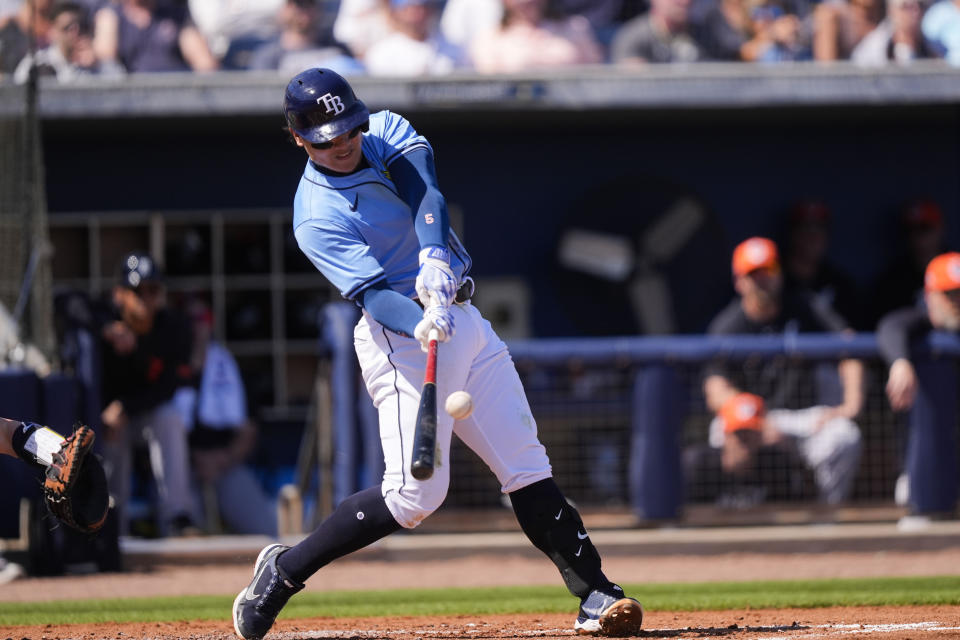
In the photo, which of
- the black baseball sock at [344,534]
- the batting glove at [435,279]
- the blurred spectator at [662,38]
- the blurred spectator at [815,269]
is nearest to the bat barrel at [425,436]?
the batting glove at [435,279]

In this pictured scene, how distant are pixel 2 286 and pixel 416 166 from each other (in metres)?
4.52

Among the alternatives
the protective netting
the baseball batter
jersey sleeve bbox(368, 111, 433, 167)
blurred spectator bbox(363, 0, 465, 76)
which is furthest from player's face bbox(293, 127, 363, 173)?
blurred spectator bbox(363, 0, 465, 76)

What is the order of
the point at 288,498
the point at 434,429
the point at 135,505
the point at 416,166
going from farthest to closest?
the point at 135,505 → the point at 288,498 → the point at 416,166 → the point at 434,429

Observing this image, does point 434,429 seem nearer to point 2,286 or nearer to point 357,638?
point 357,638

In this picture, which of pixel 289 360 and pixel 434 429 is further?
pixel 289 360

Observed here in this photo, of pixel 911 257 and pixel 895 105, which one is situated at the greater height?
pixel 895 105

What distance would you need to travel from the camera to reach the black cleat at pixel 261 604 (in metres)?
4.44

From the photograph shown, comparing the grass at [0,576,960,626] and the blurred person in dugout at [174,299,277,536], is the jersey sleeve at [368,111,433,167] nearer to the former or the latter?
the grass at [0,576,960,626]

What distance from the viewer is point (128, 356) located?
809 centimetres

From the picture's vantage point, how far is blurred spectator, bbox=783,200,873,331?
10250 mm

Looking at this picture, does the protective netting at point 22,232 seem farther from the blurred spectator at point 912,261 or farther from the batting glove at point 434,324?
the blurred spectator at point 912,261

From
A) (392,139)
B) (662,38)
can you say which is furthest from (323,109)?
(662,38)

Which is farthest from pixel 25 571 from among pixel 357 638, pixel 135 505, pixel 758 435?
pixel 758 435

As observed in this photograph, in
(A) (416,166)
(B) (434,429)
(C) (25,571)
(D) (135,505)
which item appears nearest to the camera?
(B) (434,429)
